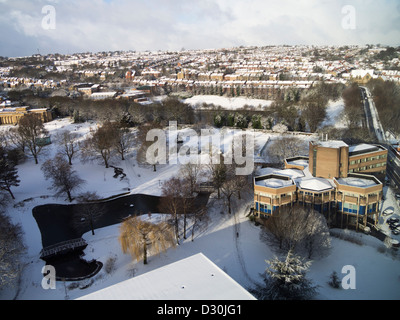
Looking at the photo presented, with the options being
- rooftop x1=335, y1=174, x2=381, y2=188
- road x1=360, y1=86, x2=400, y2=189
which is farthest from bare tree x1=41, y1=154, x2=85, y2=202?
road x1=360, y1=86, x2=400, y2=189

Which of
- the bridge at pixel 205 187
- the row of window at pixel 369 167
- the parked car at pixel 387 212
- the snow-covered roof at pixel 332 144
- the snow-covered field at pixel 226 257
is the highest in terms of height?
the snow-covered roof at pixel 332 144

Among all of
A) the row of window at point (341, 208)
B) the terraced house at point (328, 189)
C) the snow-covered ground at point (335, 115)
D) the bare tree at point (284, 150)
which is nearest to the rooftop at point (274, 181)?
the terraced house at point (328, 189)

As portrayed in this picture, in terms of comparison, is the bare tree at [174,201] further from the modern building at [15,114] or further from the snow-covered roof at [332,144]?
the modern building at [15,114]

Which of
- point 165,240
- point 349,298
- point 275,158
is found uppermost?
point 275,158

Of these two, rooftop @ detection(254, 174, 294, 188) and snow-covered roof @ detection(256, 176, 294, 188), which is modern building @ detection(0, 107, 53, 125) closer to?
rooftop @ detection(254, 174, 294, 188)
